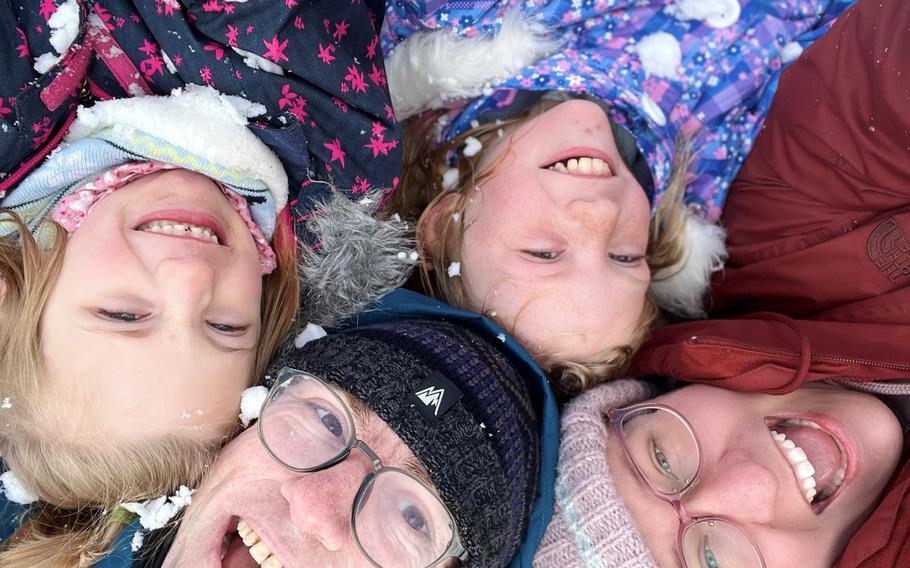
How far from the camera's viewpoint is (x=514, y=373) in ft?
5.95

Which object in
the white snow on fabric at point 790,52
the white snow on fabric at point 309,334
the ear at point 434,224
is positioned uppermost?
the white snow on fabric at point 790,52

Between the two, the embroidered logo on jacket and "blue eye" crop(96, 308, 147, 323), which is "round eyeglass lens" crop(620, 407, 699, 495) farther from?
"blue eye" crop(96, 308, 147, 323)

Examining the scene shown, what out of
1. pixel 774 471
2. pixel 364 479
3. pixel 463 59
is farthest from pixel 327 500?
pixel 463 59

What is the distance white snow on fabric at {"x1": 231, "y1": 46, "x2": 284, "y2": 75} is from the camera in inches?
67.9

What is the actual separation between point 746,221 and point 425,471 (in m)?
1.51

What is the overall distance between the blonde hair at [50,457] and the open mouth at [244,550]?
0.17 m

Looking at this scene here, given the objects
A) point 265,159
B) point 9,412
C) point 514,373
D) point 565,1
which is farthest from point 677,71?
point 9,412

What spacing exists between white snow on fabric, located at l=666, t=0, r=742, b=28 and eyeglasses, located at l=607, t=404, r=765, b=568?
129cm

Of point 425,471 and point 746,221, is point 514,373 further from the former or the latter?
point 746,221

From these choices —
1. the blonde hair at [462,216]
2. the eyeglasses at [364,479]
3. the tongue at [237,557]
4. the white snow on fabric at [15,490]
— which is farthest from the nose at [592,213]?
the white snow on fabric at [15,490]

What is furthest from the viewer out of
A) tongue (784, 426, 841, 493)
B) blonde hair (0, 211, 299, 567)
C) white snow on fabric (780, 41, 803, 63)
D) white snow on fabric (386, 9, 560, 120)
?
white snow on fabric (780, 41, 803, 63)

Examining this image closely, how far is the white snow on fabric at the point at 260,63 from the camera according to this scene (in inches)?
67.9

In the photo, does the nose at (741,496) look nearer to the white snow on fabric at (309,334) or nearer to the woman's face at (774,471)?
the woman's face at (774,471)

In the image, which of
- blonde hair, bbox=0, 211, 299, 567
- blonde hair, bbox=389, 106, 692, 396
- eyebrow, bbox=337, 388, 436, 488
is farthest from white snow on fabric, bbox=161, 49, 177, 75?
eyebrow, bbox=337, 388, 436, 488
